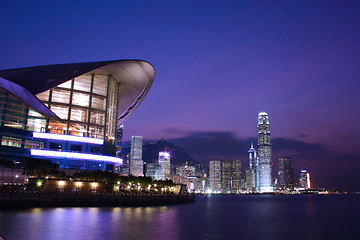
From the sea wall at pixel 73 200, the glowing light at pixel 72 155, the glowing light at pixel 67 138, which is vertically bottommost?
the sea wall at pixel 73 200

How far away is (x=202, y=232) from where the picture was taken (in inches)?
1350

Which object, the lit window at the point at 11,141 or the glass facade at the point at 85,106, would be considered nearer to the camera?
the lit window at the point at 11,141

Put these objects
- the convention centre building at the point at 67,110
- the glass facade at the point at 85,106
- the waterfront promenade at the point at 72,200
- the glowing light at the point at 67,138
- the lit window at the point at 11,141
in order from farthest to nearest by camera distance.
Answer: the glass facade at the point at 85,106
the glowing light at the point at 67,138
the lit window at the point at 11,141
the convention centre building at the point at 67,110
the waterfront promenade at the point at 72,200

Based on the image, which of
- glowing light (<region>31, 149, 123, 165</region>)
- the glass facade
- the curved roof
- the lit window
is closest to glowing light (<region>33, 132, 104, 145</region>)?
the glass facade

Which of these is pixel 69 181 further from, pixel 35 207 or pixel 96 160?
pixel 96 160

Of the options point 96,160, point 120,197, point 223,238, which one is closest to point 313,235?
point 223,238

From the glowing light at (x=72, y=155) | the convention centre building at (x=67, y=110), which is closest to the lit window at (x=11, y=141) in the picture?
the convention centre building at (x=67, y=110)

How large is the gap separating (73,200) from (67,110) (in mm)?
30398

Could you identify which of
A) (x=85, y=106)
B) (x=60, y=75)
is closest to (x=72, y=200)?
(x=60, y=75)

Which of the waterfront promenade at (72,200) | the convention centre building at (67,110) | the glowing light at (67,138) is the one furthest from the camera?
the glowing light at (67,138)

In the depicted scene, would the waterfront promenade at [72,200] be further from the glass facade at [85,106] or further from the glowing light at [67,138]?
the glass facade at [85,106]

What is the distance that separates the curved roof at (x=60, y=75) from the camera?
6141cm

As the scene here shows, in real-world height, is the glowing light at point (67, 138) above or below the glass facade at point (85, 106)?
below

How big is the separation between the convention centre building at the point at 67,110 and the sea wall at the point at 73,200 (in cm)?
1638
